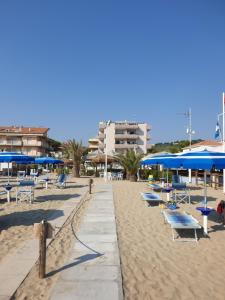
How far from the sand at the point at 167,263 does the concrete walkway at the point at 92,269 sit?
0.22 metres

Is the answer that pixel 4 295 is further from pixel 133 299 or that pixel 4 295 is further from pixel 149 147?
pixel 149 147

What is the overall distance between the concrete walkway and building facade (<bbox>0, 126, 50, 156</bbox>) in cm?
6584

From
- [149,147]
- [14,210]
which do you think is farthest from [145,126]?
[14,210]

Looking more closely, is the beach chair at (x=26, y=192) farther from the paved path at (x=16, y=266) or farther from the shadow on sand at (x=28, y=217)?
the paved path at (x=16, y=266)

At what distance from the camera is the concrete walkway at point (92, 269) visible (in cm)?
474

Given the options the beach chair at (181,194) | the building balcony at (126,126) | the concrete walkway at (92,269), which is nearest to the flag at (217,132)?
the beach chair at (181,194)

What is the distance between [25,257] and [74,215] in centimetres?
493

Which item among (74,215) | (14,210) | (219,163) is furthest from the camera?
(14,210)

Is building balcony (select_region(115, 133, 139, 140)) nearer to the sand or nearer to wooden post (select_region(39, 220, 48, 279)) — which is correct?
the sand

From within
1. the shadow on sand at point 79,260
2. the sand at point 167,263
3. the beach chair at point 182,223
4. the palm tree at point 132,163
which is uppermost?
the palm tree at point 132,163

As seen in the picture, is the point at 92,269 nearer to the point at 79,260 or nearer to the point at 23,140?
the point at 79,260

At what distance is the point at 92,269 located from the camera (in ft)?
19.0

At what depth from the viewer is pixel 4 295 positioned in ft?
15.4

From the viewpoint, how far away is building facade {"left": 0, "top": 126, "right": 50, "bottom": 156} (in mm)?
70938
